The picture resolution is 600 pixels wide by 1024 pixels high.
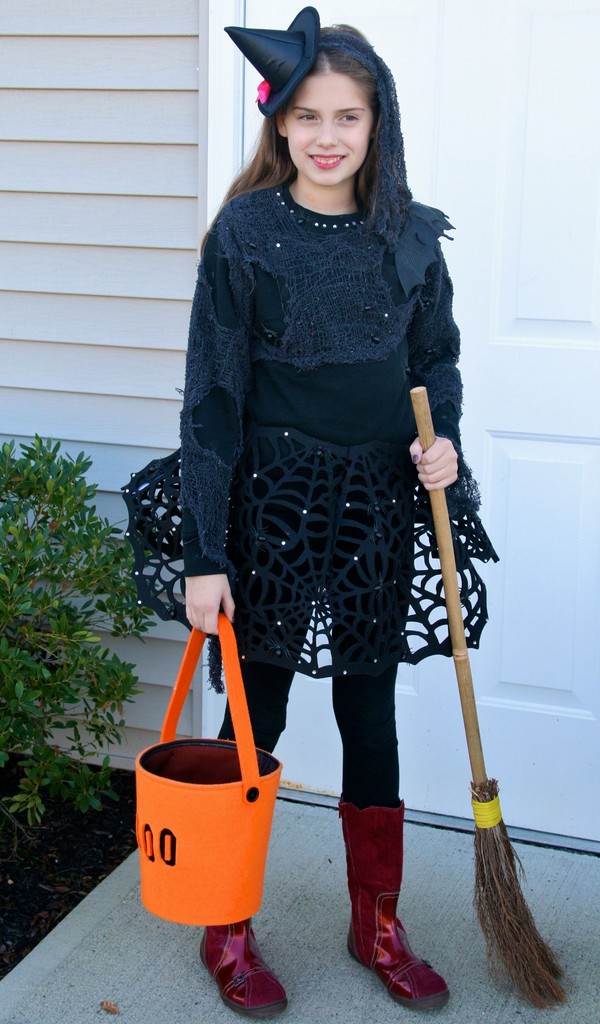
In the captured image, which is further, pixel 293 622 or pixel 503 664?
pixel 503 664

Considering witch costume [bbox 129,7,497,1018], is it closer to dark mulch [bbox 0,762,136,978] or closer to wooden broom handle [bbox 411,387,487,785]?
wooden broom handle [bbox 411,387,487,785]

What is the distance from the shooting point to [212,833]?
1865mm

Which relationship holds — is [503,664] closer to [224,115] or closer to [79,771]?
[79,771]

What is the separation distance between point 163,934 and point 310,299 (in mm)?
1497

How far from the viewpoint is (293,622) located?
2004 millimetres

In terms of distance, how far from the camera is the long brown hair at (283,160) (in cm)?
188

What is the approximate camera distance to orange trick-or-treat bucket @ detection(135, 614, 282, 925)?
6.09ft

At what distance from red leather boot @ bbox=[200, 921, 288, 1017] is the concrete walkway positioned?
0.13 ft

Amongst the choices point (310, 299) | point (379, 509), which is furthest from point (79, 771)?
point (310, 299)

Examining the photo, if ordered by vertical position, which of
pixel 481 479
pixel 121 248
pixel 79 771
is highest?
pixel 121 248

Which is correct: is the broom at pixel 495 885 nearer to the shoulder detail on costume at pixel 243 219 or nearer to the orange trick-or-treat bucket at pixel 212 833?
the orange trick-or-treat bucket at pixel 212 833

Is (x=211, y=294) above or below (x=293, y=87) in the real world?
below

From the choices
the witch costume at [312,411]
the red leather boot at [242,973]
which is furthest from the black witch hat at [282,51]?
the red leather boot at [242,973]

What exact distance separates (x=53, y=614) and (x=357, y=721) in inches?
39.9
